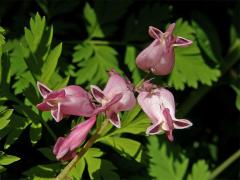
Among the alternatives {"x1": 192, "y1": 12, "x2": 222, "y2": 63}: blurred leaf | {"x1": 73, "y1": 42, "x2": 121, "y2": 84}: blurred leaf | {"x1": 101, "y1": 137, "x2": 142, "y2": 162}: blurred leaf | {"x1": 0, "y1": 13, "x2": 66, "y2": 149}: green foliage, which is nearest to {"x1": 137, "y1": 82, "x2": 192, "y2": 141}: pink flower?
{"x1": 101, "y1": 137, "x2": 142, "y2": 162}: blurred leaf

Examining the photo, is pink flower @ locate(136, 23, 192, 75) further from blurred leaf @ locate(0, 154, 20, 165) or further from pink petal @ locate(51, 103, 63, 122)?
blurred leaf @ locate(0, 154, 20, 165)

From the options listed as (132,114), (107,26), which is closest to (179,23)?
(107,26)

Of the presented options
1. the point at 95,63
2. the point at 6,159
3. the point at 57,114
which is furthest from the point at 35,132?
the point at 95,63

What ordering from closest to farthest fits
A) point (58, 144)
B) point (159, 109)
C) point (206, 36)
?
point (58, 144), point (159, 109), point (206, 36)

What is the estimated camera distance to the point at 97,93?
156 cm

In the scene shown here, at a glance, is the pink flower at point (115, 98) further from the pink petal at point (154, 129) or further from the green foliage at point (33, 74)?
the green foliage at point (33, 74)

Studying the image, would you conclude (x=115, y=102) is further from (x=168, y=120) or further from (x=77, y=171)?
(x=77, y=171)

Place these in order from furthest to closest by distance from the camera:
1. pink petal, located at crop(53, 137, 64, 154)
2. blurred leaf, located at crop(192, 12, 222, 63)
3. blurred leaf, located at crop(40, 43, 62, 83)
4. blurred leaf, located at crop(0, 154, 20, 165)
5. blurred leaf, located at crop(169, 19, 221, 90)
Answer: blurred leaf, located at crop(192, 12, 222, 63) < blurred leaf, located at crop(169, 19, 221, 90) < blurred leaf, located at crop(40, 43, 62, 83) < blurred leaf, located at crop(0, 154, 20, 165) < pink petal, located at crop(53, 137, 64, 154)

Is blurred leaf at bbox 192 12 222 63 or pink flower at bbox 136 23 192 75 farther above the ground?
pink flower at bbox 136 23 192 75

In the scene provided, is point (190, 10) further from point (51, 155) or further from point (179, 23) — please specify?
point (51, 155)

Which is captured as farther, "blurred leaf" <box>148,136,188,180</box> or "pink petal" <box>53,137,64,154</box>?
"blurred leaf" <box>148,136,188,180</box>

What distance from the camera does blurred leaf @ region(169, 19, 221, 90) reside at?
2518mm

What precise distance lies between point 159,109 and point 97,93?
0.73ft

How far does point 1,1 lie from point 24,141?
0.79 meters
